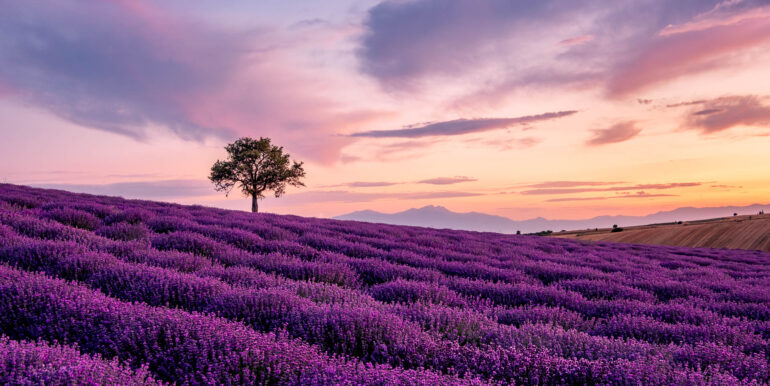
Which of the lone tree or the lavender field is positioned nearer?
the lavender field

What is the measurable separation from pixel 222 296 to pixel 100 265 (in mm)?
1656

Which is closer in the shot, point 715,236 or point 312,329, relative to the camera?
point 312,329

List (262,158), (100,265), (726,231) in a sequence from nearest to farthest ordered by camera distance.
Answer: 1. (100,265)
2. (726,231)
3. (262,158)

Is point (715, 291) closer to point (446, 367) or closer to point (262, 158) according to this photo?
point (446, 367)

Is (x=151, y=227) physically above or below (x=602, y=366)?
above

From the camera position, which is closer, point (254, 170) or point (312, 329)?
point (312, 329)

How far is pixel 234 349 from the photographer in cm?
247

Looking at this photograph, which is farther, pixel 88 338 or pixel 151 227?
pixel 151 227

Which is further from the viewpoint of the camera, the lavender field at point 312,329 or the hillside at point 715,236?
the hillside at point 715,236

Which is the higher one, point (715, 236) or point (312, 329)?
point (312, 329)

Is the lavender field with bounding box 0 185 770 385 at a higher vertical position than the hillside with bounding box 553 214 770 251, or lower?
higher

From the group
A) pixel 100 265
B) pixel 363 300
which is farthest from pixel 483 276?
pixel 100 265

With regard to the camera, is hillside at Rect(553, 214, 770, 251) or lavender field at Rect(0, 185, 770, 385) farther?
hillside at Rect(553, 214, 770, 251)

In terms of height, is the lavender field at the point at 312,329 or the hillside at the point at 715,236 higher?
the lavender field at the point at 312,329
